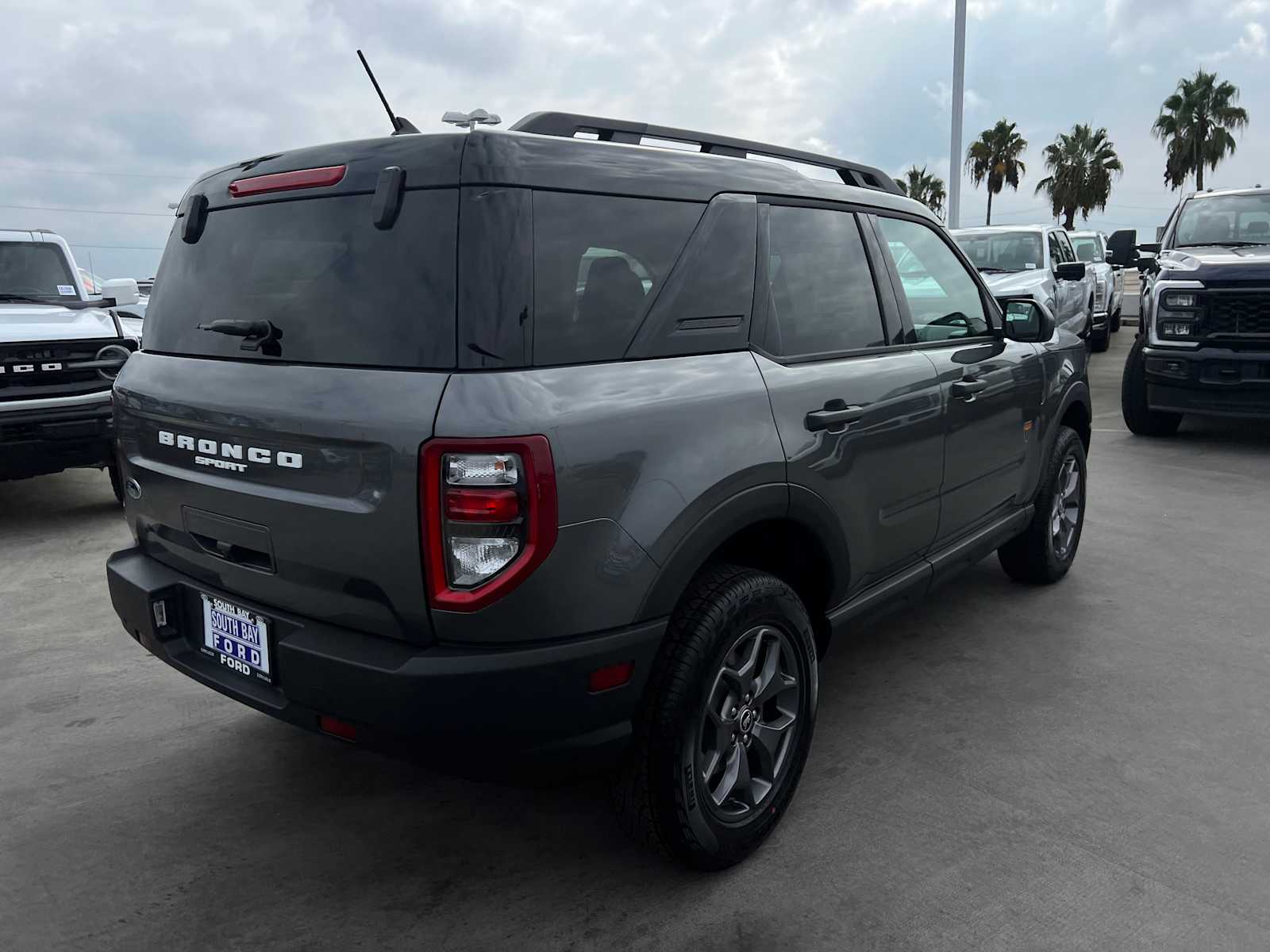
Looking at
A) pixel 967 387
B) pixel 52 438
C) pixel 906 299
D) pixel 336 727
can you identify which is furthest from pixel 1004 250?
pixel 336 727

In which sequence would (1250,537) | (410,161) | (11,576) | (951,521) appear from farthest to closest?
(1250,537), (11,576), (951,521), (410,161)

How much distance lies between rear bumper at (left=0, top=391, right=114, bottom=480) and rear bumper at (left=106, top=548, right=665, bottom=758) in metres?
4.25

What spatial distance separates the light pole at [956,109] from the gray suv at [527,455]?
1335 cm

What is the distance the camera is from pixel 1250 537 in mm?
5566

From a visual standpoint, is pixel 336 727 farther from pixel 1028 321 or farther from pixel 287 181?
pixel 1028 321

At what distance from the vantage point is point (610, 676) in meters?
2.18

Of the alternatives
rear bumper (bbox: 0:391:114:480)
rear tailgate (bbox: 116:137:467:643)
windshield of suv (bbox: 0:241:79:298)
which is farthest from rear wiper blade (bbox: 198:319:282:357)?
windshield of suv (bbox: 0:241:79:298)

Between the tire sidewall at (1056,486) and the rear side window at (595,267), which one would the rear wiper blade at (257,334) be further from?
the tire sidewall at (1056,486)

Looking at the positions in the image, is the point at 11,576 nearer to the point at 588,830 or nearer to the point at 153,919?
the point at 153,919

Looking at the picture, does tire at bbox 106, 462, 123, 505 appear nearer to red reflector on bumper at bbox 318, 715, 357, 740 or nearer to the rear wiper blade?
the rear wiper blade

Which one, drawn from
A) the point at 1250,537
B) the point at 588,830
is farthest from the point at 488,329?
the point at 1250,537

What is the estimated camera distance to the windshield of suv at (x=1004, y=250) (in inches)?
461

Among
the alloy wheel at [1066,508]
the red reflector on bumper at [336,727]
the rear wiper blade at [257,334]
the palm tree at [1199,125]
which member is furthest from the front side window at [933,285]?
the palm tree at [1199,125]

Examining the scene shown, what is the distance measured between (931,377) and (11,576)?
4.74m
